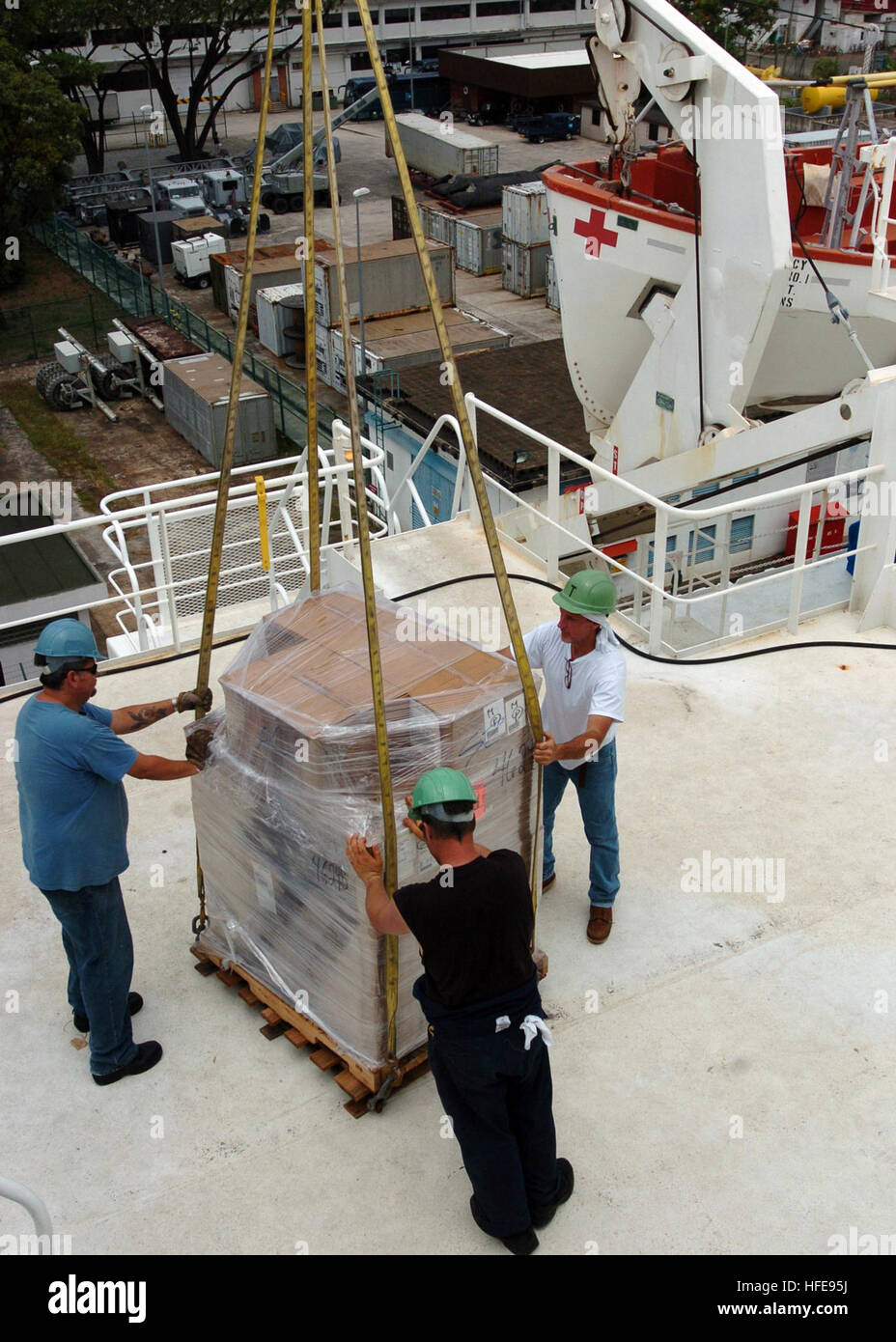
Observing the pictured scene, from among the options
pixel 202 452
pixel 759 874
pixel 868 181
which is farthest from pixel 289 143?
pixel 759 874

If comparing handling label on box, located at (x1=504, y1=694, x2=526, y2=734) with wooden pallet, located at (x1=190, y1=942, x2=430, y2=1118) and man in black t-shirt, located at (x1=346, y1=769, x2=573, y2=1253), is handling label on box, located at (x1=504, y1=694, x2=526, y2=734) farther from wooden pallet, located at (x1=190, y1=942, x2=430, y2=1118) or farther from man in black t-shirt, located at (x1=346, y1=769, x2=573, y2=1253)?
wooden pallet, located at (x1=190, y1=942, x2=430, y2=1118)

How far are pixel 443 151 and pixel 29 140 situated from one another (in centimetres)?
1634

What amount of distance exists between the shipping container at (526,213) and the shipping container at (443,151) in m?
8.26

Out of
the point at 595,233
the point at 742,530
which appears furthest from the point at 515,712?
the point at 742,530

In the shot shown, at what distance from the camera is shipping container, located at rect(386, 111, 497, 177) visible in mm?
42844

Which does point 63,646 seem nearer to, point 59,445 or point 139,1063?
point 139,1063

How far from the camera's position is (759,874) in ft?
19.3

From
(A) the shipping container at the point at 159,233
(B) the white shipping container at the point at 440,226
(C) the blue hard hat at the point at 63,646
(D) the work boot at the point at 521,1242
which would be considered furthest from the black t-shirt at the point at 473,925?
(A) the shipping container at the point at 159,233

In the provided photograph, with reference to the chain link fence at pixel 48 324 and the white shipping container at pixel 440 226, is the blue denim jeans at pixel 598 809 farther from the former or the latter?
the white shipping container at pixel 440 226

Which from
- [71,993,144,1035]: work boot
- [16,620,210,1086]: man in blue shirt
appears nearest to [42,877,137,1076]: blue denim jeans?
[16,620,210,1086]: man in blue shirt

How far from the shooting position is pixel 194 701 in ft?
16.6

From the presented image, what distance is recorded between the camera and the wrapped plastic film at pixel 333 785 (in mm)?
4383

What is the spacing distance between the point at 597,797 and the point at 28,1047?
2.60 metres
